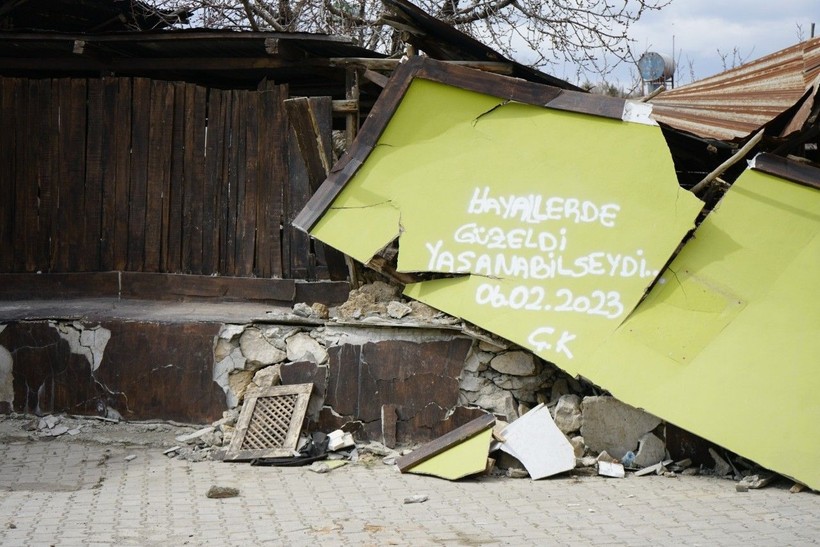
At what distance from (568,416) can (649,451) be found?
0.62 m

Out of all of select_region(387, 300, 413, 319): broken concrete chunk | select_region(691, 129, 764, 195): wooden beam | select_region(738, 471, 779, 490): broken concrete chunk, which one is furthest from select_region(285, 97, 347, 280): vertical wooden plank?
select_region(738, 471, 779, 490): broken concrete chunk

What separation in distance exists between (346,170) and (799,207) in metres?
3.32

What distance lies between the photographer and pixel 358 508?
19.5 feet

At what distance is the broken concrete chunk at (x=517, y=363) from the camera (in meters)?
7.20

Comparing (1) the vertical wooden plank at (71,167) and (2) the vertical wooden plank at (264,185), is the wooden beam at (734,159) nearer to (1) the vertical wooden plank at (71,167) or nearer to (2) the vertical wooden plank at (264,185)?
(2) the vertical wooden plank at (264,185)

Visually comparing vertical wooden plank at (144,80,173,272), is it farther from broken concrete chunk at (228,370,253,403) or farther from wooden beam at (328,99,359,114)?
wooden beam at (328,99,359,114)

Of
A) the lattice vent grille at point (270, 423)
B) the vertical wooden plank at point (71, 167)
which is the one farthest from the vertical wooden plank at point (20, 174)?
the lattice vent grille at point (270, 423)

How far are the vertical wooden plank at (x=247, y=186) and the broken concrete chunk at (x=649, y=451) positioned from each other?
12.0 ft

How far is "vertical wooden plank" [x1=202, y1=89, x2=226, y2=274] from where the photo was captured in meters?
8.54

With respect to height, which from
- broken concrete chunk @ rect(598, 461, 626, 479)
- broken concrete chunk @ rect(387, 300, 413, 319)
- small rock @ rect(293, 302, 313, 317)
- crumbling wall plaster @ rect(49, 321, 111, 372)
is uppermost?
broken concrete chunk @ rect(387, 300, 413, 319)

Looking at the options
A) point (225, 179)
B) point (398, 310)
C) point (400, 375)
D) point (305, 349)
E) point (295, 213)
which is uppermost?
point (225, 179)

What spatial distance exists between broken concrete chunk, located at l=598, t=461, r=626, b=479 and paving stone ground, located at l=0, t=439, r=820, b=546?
7 centimetres

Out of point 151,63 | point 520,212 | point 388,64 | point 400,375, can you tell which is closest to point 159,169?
point 151,63

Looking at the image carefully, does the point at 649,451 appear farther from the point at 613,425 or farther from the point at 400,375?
the point at 400,375
